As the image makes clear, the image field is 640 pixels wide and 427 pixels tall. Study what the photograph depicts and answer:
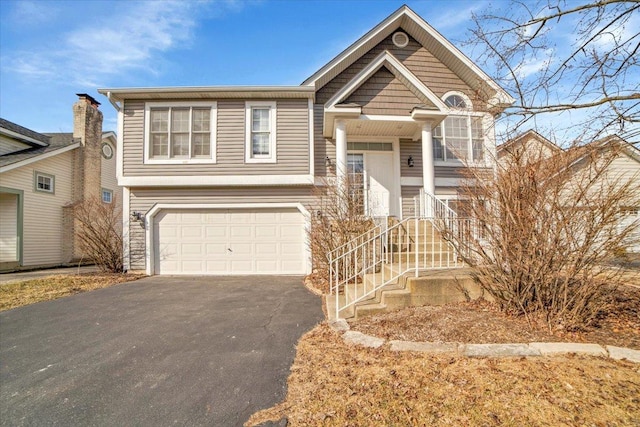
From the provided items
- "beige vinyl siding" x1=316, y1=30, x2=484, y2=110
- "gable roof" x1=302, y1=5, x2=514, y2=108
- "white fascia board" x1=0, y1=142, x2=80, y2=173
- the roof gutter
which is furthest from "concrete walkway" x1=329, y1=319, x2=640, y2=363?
"white fascia board" x1=0, y1=142, x2=80, y2=173

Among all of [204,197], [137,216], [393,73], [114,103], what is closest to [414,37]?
[393,73]

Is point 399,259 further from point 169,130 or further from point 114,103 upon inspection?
point 114,103

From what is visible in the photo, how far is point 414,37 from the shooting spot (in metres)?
10.4

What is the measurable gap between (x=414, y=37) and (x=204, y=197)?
366 inches

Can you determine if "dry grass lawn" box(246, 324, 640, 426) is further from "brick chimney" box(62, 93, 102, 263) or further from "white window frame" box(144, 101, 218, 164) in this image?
"brick chimney" box(62, 93, 102, 263)

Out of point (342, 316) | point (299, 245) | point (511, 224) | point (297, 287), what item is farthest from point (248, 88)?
point (511, 224)

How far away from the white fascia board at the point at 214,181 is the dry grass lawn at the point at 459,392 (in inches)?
264

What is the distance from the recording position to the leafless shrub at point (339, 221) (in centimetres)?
682

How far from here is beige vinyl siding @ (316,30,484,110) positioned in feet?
33.6

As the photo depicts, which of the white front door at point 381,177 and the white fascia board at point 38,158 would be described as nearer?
the white front door at point 381,177

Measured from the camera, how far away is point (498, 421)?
2168 millimetres

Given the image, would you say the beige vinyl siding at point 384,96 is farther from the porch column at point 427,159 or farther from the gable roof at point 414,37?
the gable roof at point 414,37

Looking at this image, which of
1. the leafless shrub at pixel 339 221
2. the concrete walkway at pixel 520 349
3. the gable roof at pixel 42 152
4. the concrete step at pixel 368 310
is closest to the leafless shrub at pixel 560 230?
the concrete walkway at pixel 520 349

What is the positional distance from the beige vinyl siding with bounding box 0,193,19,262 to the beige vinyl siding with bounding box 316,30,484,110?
14470mm
